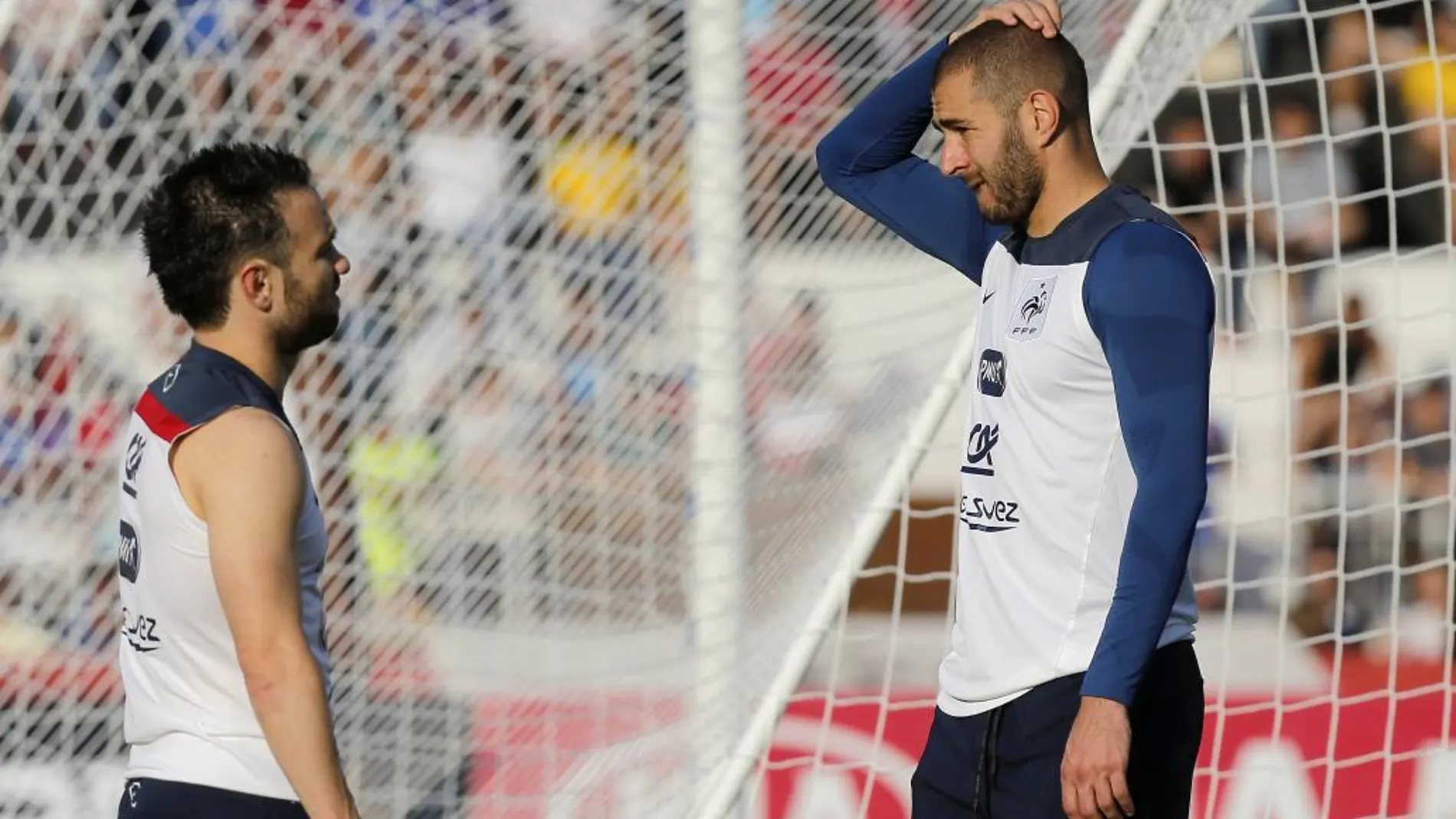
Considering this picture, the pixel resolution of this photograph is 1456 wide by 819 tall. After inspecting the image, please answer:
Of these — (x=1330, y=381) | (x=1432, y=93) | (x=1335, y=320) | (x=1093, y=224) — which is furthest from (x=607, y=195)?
(x=1432, y=93)

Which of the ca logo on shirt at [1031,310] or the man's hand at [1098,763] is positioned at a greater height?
the ca logo on shirt at [1031,310]

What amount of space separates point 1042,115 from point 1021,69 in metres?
0.07

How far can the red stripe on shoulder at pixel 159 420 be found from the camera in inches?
90.0

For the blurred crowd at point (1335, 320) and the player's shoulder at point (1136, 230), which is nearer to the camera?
the player's shoulder at point (1136, 230)

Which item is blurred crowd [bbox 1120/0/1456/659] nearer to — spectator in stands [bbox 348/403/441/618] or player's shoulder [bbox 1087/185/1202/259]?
spectator in stands [bbox 348/403/441/618]

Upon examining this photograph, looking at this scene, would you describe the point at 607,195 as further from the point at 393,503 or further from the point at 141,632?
the point at 141,632

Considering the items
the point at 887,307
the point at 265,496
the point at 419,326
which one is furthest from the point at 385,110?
the point at 265,496

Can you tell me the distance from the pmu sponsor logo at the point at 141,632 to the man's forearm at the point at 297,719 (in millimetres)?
192

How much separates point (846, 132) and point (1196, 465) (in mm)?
932

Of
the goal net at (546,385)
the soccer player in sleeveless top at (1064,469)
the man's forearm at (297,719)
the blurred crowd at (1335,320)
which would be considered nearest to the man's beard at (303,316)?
the man's forearm at (297,719)

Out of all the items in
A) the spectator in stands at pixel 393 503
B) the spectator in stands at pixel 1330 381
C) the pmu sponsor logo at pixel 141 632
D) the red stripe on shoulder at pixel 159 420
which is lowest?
the spectator in stands at pixel 1330 381

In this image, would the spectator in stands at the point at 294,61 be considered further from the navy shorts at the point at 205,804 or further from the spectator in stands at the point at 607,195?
the navy shorts at the point at 205,804

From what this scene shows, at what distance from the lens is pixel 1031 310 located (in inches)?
90.8

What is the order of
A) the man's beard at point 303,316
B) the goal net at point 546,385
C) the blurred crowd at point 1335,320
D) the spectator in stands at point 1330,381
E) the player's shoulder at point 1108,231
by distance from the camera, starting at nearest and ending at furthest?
the player's shoulder at point 1108,231 < the man's beard at point 303,316 < the goal net at point 546,385 < the blurred crowd at point 1335,320 < the spectator in stands at point 1330,381
